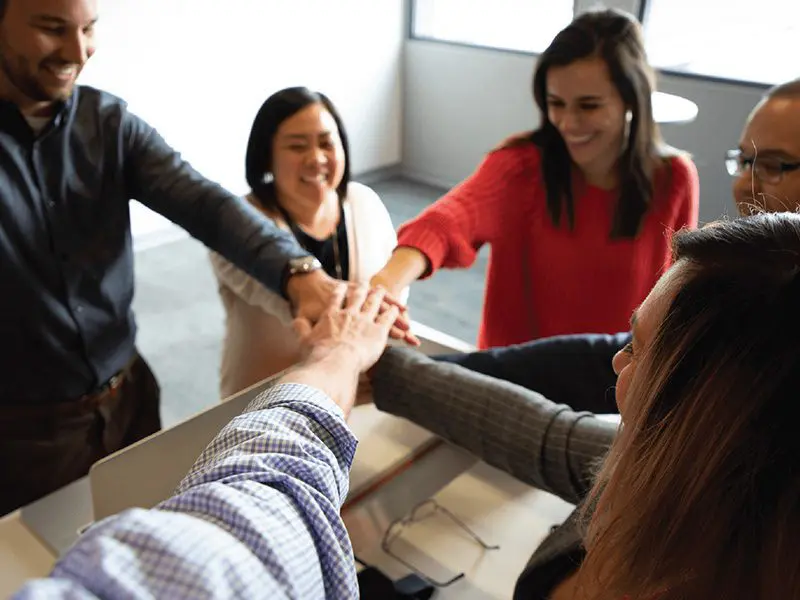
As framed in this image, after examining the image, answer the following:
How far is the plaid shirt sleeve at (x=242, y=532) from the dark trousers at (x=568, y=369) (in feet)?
1.89

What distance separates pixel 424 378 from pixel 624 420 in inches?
24.5

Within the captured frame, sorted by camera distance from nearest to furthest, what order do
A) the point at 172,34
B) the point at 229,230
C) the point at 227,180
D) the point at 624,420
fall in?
the point at 624,420, the point at 229,230, the point at 172,34, the point at 227,180

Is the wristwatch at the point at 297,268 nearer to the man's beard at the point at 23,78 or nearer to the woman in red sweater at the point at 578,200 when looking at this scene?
the woman in red sweater at the point at 578,200

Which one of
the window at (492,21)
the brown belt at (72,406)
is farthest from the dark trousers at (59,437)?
the window at (492,21)

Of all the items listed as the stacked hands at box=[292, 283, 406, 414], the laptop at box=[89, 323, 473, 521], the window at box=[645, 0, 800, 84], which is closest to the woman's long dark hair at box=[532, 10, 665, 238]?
the stacked hands at box=[292, 283, 406, 414]

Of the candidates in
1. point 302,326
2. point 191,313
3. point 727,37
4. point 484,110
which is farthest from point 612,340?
point 484,110

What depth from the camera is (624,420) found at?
1.83ft

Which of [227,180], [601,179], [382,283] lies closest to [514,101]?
[227,180]

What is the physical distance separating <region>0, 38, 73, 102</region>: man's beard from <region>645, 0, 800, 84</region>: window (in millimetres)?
3128

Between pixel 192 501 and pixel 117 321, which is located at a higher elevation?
pixel 192 501

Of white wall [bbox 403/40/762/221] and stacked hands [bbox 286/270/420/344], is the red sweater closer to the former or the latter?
stacked hands [bbox 286/270/420/344]

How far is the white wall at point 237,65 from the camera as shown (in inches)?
143

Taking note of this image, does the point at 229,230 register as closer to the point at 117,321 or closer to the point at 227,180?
the point at 117,321

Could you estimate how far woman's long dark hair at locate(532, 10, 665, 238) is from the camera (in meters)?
1.47
